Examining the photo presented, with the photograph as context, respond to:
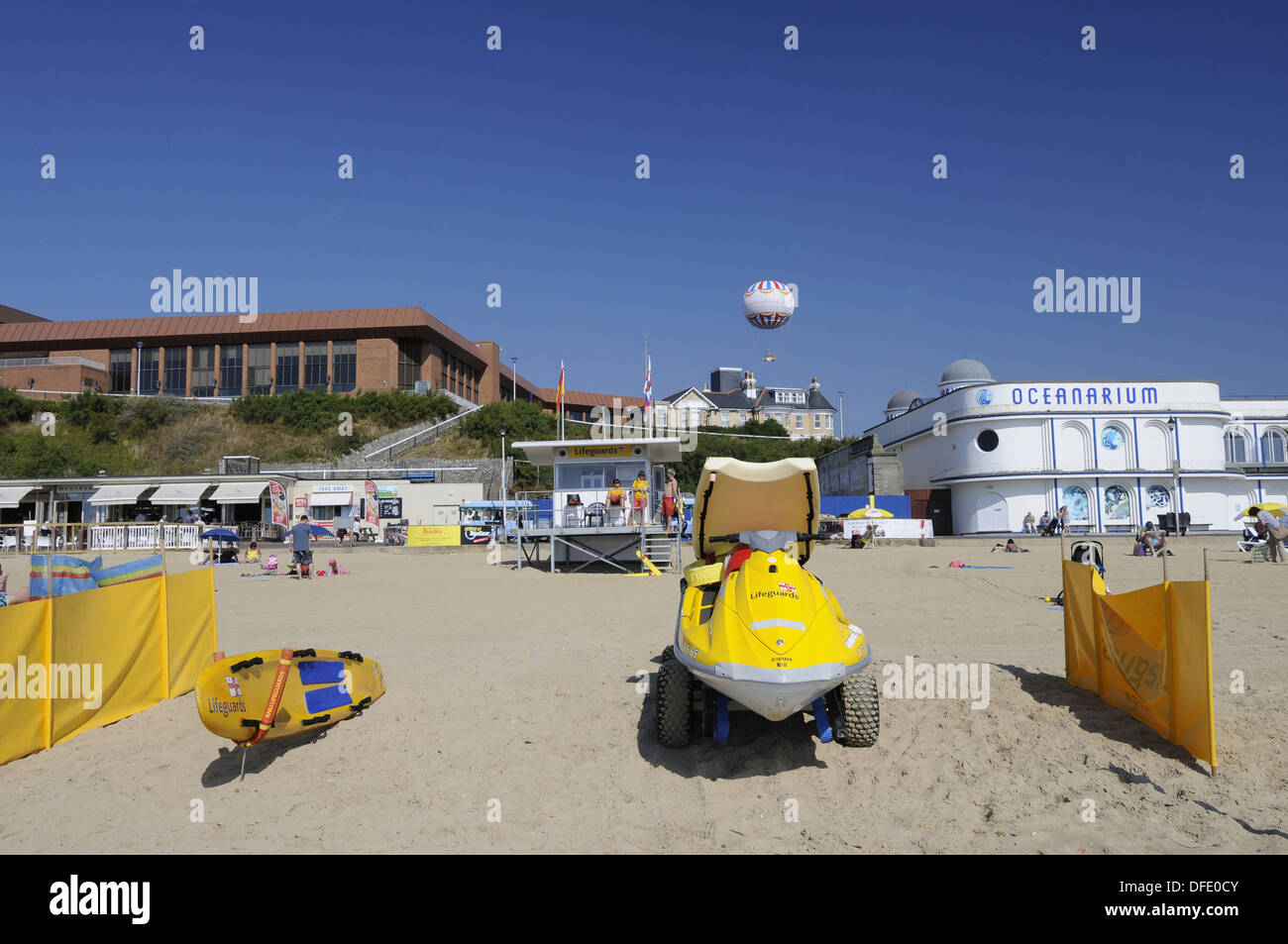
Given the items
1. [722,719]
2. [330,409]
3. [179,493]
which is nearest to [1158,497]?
[722,719]

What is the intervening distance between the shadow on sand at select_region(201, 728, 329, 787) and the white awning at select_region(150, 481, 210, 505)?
139 ft

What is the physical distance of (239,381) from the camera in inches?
2552

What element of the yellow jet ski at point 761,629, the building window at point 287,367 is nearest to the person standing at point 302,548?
the yellow jet ski at point 761,629

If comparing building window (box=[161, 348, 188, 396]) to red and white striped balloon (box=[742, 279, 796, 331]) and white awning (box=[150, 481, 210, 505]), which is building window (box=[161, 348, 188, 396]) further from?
red and white striped balloon (box=[742, 279, 796, 331])

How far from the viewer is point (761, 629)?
214 inches

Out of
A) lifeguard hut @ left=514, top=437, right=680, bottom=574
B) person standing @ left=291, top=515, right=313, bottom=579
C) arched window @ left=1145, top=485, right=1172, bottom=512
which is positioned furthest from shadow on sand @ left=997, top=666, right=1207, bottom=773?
arched window @ left=1145, top=485, right=1172, bottom=512

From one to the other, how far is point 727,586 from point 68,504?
172 ft

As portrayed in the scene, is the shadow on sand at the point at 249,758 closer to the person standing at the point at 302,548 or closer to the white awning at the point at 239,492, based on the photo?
the person standing at the point at 302,548

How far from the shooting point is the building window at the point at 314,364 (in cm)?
6388

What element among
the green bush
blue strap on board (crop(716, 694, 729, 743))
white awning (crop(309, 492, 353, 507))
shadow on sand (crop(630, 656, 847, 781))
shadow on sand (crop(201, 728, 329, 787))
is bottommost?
shadow on sand (crop(201, 728, 329, 787))

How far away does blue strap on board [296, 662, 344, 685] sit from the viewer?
658 cm

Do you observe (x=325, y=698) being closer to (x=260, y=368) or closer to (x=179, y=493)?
(x=179, y=493)

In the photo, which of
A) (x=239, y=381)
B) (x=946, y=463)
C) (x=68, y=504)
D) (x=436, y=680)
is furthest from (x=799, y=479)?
(x=239, y=381)

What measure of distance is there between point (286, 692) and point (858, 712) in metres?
4.47
